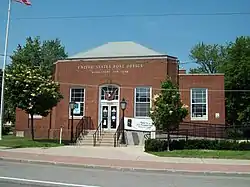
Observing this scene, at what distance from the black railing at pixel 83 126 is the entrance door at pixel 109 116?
1289 millimetres

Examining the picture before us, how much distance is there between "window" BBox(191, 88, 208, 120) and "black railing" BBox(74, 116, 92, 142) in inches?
368

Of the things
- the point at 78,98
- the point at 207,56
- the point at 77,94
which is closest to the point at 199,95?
the point at 78,98

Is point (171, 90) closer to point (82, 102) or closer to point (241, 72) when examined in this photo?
point (82, 102)

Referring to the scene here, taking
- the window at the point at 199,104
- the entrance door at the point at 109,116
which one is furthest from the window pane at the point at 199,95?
the entrance door at the point at 109,116

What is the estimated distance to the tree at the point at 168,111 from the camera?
22.2 metres

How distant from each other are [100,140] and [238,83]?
866 inches

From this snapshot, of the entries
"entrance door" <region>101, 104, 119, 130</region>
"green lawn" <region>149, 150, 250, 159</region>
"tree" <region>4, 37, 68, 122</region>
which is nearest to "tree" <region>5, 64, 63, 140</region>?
"entrance door" <region>101, 104, 119, 130</region>

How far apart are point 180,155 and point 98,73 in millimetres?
16103

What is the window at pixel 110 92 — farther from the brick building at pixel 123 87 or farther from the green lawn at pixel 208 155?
the green lawn at pixel 208 155

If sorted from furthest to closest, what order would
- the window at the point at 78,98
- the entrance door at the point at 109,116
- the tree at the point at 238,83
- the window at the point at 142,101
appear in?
1. the tree at the point at 238,83
2. the window at the point at 78,98
3. the entrance door at the point at 109,116
4. the window at the point at 142,101

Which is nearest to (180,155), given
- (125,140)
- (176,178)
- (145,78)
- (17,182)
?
(176,178)

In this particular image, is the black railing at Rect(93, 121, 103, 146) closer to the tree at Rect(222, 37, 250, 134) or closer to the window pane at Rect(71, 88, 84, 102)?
the window pane at Rect(71, 88, 84, 102)

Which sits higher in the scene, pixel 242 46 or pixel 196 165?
pixel 242 46

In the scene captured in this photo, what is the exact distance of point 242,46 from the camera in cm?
4450
